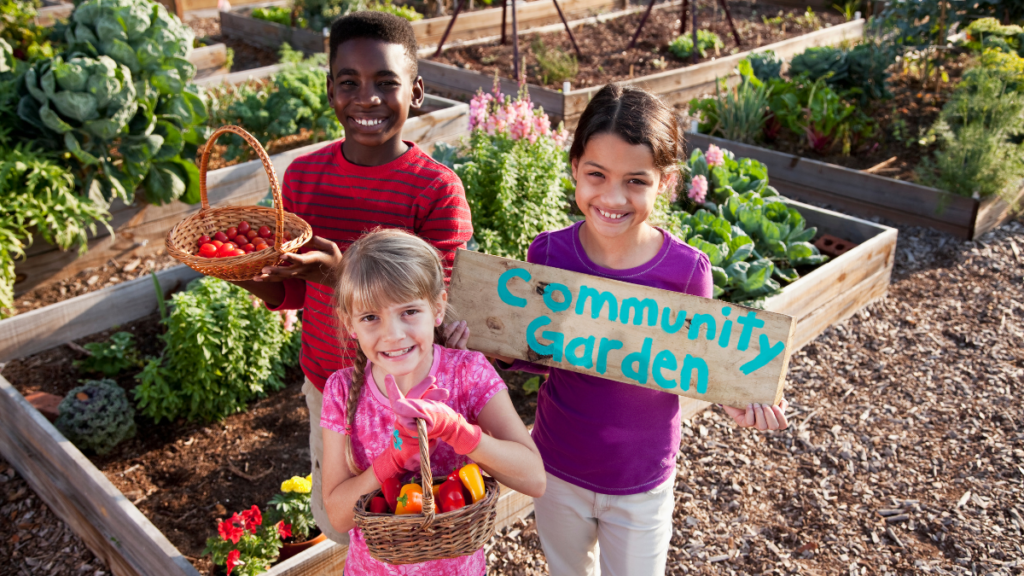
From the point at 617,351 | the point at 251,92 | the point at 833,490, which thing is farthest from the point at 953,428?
the point at 251,92

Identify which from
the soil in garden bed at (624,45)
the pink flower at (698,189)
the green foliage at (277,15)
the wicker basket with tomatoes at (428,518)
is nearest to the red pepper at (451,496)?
the wicker basket with tomatoes at (428,518)

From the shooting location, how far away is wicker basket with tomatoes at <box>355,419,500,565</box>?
4.39ft

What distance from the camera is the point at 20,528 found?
9.61 ft

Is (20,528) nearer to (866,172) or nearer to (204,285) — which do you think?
(204,285)

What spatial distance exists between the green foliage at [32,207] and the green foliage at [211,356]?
1.22 meters

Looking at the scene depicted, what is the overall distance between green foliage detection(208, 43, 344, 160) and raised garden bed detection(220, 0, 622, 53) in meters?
3.09

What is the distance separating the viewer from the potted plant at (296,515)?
2.55 meters

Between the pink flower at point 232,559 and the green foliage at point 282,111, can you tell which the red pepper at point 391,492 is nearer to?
the pink flower at point 232,559

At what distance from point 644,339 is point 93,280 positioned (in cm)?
398

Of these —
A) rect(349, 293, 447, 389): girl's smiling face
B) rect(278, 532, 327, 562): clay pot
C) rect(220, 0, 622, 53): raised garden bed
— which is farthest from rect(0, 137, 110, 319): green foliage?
rect(220, 0, 622, 53): raised garden bed

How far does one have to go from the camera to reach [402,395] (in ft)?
4.68

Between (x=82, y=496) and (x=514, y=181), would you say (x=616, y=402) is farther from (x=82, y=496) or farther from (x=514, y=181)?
(x=82, y=496)

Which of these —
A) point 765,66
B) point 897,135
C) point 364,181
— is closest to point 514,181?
point 364,181

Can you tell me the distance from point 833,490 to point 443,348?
2089 mm
